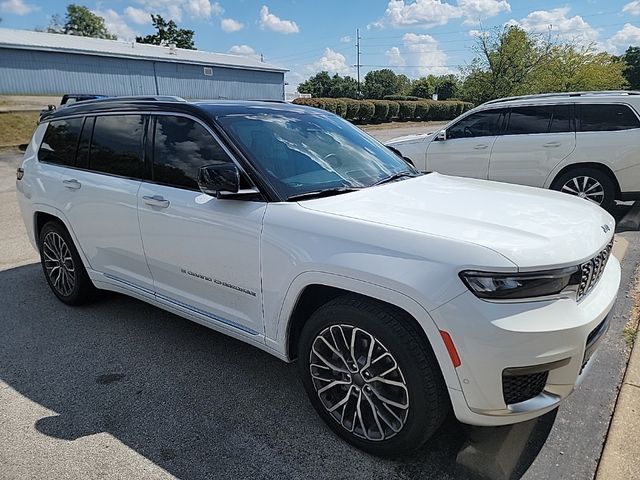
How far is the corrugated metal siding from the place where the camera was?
28.6 m

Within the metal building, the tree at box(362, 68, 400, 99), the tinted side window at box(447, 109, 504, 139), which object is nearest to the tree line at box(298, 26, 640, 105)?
the metal building

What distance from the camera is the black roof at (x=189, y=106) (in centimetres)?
331

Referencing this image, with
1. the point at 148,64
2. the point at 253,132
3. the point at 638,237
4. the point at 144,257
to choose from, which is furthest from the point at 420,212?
the point at 148,64

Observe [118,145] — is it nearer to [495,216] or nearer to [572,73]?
[495,216]

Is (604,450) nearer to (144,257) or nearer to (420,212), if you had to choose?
(420,212)

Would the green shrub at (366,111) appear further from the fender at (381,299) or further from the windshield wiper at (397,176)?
the fender at (381,299)

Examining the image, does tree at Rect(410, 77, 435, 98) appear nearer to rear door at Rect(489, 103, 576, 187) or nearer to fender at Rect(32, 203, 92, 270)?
rear door at Rect(489, 103, 576, 187)

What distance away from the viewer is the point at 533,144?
7512 millimetres

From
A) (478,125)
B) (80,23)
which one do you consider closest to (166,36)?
(80,23)

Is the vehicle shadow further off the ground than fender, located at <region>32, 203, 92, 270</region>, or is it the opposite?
fender, located at <region>32, 203, 92, 270</region>

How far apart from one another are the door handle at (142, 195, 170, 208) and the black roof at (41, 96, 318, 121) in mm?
630

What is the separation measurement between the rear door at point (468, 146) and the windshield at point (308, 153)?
476cm

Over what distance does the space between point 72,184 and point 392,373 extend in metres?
3.23

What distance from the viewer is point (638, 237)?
6371 millimetres
